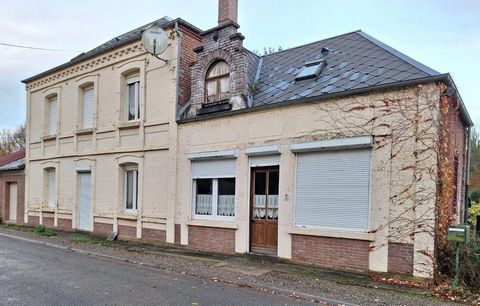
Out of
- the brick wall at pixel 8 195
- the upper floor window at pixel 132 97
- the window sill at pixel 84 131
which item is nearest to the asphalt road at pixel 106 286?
the upper floor window at pixel 132 97

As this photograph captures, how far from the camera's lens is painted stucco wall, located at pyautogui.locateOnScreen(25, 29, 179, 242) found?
12930 mm

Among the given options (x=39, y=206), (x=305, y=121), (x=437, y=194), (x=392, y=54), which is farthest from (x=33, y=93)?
(x=437, y=194)

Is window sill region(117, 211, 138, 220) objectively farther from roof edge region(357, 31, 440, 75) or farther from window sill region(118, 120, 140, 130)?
roof edge region(357, 31, 440, 75)

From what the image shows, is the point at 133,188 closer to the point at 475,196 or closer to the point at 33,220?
the point at 33,220

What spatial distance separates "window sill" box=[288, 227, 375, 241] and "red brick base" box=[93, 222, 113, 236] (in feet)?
25.4

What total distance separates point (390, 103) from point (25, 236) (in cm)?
1395

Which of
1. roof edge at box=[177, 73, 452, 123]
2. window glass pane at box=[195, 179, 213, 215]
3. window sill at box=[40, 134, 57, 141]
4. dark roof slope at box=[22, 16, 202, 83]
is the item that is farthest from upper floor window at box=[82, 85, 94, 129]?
window glass pane at box=[195, 179, 213, 215]

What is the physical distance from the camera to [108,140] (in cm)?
1479

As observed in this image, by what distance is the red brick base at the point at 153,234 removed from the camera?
12719 millimetres

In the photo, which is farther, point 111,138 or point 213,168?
point 111,138

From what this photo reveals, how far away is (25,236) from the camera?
15078 mm

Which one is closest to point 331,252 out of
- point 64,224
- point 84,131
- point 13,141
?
point 84,131

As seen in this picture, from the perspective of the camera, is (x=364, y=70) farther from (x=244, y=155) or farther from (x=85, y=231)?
(x=85, y=231)

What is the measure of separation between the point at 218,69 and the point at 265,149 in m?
3.26
